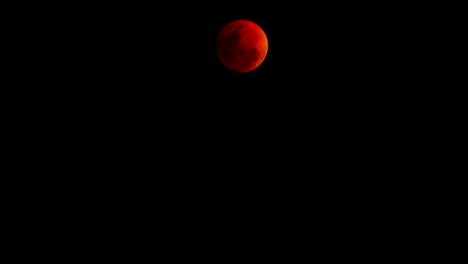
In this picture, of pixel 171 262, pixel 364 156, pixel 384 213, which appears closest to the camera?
pixel 171 262

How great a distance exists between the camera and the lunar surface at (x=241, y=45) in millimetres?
3152

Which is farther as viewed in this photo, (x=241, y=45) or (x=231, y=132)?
(x=231, y=132)

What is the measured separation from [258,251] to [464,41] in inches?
155

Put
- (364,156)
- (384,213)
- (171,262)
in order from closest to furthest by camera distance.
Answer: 1. (171,262)
2. (384,213)
3. (364,156)

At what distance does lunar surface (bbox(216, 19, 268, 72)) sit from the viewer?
315 centimetres

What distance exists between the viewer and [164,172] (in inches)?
193

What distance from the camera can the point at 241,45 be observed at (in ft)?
10.3

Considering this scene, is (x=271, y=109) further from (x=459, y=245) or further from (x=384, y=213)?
(x=459, y=245)

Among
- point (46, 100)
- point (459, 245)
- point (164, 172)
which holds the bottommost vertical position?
point (459, 245)

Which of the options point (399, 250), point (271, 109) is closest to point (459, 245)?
point (399, 250)

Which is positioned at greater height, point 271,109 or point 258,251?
point 271,109

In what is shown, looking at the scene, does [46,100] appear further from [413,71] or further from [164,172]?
[413,71]

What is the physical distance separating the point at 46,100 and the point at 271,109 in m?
3.10

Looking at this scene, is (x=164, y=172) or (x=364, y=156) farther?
(x=364, y=156)
